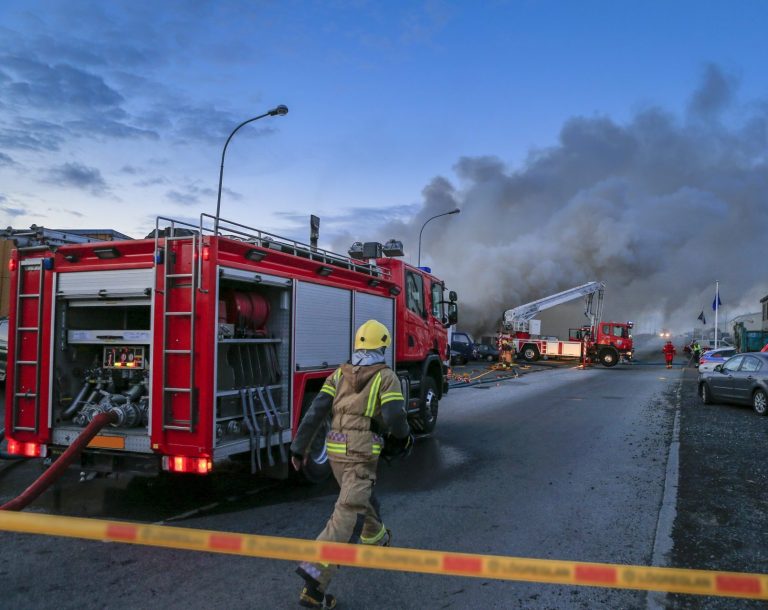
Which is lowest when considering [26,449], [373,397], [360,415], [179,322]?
[26,449]

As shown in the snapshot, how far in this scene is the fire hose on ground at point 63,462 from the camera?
422 centimetres

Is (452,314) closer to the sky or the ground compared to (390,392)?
closer to the sky

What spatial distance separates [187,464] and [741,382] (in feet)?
38.4

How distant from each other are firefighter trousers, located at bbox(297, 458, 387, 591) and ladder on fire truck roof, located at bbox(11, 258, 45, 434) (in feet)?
10.8

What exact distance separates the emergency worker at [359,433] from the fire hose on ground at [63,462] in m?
2.07

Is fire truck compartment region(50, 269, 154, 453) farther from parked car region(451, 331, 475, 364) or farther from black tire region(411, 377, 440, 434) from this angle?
parked car region(451, 331, 475, 364)

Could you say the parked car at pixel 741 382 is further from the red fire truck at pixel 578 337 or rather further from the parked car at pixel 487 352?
the parked car at pixel 487 352

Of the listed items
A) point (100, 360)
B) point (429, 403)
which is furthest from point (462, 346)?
point (100, 360)

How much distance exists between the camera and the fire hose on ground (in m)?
4.22

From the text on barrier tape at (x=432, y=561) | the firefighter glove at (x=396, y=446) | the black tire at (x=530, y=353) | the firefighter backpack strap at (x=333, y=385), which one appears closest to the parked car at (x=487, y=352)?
the black tire at (x=530, y=353)

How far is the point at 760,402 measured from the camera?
11.6 m

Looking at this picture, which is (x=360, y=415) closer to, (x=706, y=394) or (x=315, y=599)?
(x=315, y=599)

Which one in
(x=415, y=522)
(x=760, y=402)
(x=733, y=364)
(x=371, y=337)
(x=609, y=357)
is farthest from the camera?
(x=609, y=357)

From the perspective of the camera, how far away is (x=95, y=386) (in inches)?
218
